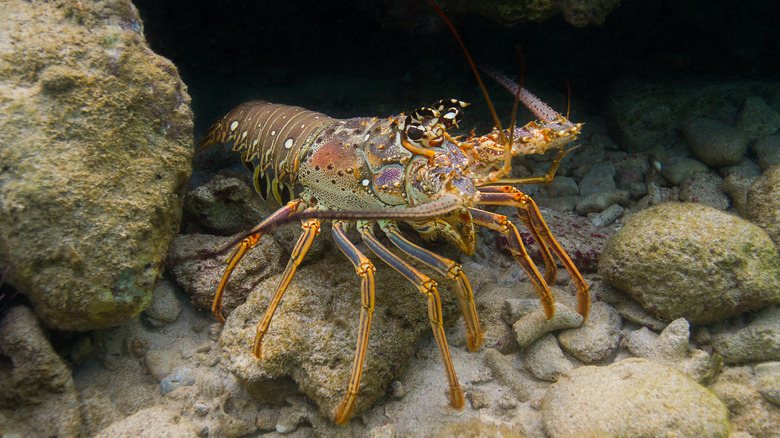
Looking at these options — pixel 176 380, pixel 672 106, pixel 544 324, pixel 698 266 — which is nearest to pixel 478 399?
pixel 544 324

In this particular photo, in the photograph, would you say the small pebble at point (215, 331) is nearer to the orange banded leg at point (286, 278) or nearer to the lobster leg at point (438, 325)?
the orange banded leg at point (286, 278)

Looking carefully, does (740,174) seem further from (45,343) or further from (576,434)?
(45,343)

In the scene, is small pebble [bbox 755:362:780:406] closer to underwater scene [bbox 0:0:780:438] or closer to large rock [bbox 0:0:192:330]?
underwater scene [bbox 0:0:780:438]

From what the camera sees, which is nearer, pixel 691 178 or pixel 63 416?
pixel 63 416

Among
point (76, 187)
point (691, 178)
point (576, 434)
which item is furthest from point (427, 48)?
point (576, 434)

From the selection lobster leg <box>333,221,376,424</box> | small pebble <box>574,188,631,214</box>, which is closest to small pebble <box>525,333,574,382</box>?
lobster leg <box>333,221,376,424</box>

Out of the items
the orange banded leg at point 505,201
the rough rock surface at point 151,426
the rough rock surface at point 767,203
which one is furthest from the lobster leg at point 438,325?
the rough rock surface at point 767,203

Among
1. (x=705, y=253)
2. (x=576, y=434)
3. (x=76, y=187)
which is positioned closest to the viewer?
(x=576, y=434)
